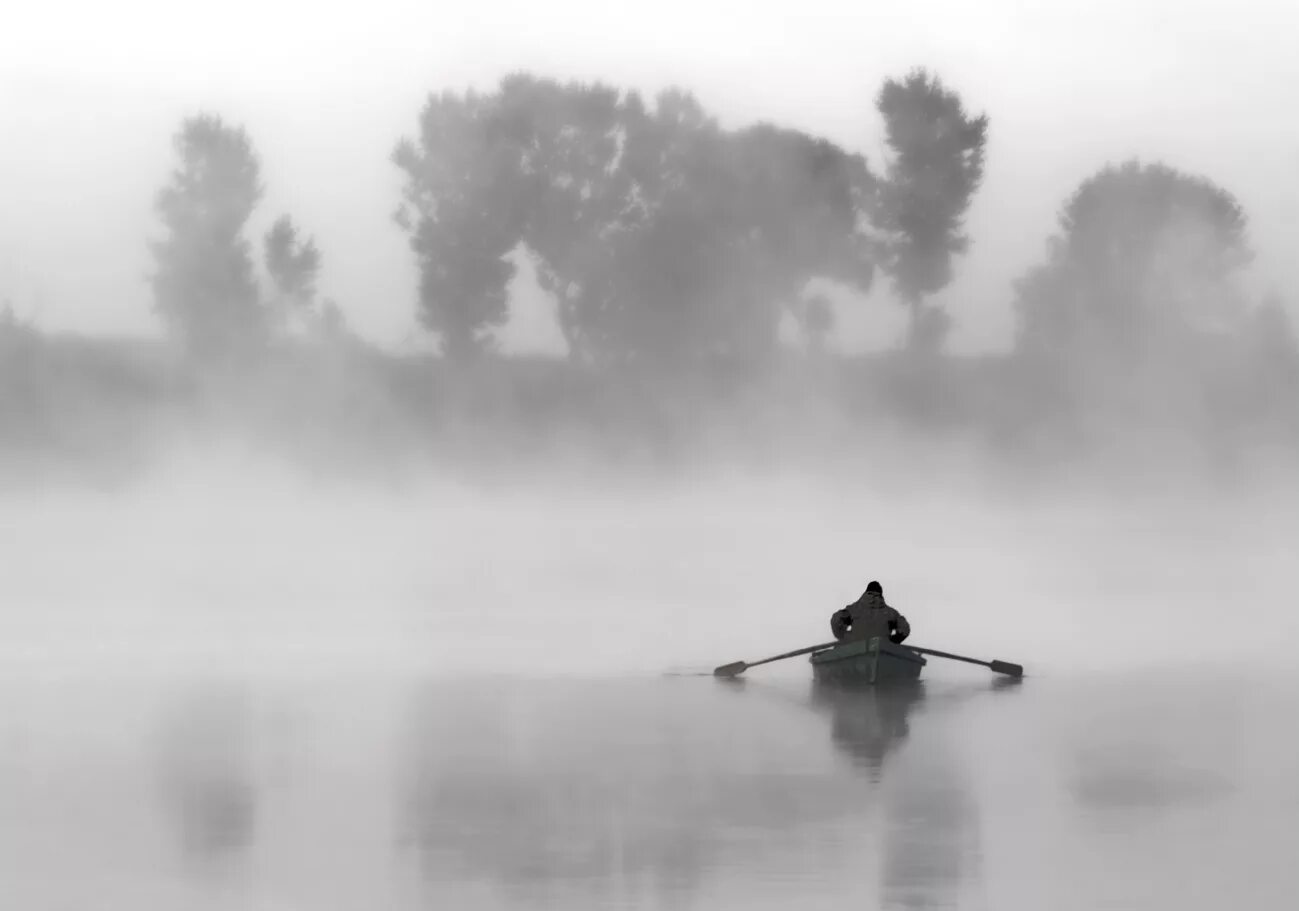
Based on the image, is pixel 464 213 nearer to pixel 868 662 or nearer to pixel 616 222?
pixel 616 222

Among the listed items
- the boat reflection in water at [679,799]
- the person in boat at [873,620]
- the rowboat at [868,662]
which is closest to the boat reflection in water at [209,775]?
the boat reflection in water at [679,799]

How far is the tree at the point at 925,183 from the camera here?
105250mm

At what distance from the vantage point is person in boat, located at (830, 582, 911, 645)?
4444 centimetres

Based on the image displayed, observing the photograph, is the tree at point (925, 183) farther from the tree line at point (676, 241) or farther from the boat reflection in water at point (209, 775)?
the boat reflection in water at point (209, 775)

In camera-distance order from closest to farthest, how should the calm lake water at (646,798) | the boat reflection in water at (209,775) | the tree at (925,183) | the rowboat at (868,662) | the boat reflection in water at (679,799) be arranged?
the calm lake water at (646,798) < the boat reflection in water at (679,799) < the boat reflection in water at (209,775) < the rowboat at (868,662) < the tree at (925,183)

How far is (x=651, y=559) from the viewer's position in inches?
4412

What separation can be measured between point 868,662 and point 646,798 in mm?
14455

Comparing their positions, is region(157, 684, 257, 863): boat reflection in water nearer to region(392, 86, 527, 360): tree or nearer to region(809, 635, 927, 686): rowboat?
region(809, 635, 927, 686): rowboat

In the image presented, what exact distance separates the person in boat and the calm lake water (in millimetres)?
1652

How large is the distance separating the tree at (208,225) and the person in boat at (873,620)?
6968 centimetres

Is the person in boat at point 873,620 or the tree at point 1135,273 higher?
the tree at point 1135,273

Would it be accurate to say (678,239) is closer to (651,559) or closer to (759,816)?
(651,559)

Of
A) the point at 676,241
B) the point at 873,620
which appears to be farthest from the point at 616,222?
the point at 873,620

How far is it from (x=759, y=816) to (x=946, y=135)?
82.5 metres
